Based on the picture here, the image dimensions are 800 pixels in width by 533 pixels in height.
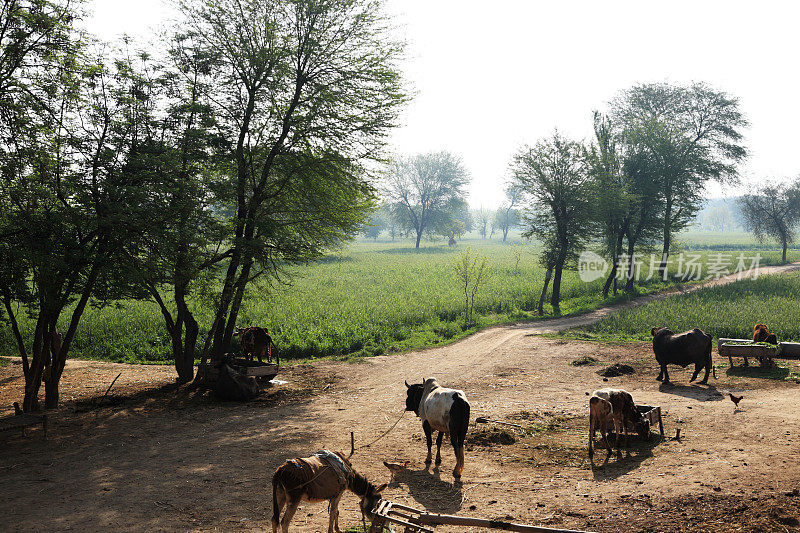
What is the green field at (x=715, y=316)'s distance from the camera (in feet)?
70.1

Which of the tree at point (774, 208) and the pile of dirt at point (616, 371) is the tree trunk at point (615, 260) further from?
the tree at point (774, 208)

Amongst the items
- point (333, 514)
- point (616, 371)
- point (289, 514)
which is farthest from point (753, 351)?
point (289, 514)

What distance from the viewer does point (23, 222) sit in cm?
1088

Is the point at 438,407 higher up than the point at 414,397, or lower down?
higher up

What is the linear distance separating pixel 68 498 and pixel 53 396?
22.3ft

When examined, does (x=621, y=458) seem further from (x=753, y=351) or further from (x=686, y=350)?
(x=753, y=351)

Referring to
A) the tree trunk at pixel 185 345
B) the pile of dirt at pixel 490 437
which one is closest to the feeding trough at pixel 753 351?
the pile of dirt at pixel 490 437

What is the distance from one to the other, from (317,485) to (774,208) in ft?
208

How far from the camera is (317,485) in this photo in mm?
6184

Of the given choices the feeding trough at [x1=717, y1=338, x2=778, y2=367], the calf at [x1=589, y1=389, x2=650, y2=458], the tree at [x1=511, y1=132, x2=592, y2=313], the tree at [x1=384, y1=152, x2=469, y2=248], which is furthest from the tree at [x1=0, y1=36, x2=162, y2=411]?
the tree at [x1=384, y1=152, x2=469, y2=248]

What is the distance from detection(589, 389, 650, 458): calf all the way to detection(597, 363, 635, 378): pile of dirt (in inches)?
267

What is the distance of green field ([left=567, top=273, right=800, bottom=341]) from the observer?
2138cm

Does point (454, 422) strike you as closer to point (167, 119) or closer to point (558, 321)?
point (167, 119)

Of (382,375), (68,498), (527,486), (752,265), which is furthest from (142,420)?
(752,265)
